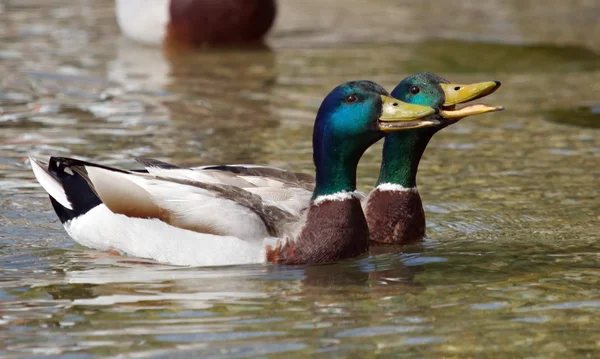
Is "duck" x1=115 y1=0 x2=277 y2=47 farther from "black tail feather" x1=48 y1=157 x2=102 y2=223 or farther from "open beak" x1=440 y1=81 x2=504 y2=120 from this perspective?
"open beak" x1=440 y1=81 x2=504 y2=120

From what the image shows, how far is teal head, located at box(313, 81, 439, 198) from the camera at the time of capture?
5969mm

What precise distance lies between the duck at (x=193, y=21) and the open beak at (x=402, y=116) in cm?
688

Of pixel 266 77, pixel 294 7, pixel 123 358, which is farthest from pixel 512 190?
pixel 294 7

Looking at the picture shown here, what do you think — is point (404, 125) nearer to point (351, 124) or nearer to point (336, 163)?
point (351, 124)

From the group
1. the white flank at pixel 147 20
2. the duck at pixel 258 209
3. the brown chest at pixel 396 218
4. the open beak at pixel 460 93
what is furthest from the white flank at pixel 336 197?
the white flank at pixel 147 20

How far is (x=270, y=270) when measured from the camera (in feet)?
19.2

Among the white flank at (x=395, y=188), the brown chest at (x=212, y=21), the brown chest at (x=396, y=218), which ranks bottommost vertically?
the brown chest at (x=396, y=218)

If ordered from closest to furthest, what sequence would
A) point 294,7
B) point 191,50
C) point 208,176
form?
point 208,176, point 191,50, point 294,7

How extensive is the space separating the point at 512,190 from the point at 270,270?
2.35 meters

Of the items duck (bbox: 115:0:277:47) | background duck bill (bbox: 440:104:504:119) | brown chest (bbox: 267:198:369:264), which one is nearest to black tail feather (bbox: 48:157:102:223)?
brown chest (bbox: 267:198:369:264)

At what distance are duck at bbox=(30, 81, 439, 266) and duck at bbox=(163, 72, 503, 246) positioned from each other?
37 cm

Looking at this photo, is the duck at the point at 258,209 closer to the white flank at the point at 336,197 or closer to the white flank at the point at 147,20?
the white flank at the point at 336,197

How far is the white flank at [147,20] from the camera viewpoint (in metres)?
12.7

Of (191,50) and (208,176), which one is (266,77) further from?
(208,176)
